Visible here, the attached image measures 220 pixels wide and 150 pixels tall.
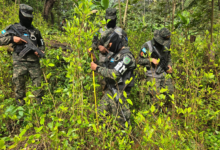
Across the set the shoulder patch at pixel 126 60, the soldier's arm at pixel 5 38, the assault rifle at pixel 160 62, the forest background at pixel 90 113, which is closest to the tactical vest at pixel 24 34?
the soldier's arm at pixel 5 38

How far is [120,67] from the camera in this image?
1.93 m

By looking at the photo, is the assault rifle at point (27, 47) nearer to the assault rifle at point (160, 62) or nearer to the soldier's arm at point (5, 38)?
the soldier's arm at point (5, 38)

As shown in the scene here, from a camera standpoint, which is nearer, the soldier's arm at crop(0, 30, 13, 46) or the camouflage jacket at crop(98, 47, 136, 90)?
the camouflage jacket at crop(98, 47, 136, 90)

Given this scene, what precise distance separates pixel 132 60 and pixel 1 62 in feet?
10.3

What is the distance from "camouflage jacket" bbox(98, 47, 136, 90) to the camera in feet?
6.31

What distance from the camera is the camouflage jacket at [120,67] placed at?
6.31 feet

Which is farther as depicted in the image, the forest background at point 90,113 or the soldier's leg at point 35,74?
the soldier's leg at point 35,74

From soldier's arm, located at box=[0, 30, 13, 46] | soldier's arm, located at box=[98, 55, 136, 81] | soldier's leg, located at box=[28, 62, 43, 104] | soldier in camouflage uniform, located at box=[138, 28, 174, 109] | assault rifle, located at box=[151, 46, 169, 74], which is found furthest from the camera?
assault rifle, located at box=[151, 46, 169, 74]

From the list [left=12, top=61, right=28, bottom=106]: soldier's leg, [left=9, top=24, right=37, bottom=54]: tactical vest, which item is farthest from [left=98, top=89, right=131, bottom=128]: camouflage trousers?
[left=9, top=24, right=37, bottom=54]: tactical vest

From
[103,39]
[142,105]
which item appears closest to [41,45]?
[103,39]

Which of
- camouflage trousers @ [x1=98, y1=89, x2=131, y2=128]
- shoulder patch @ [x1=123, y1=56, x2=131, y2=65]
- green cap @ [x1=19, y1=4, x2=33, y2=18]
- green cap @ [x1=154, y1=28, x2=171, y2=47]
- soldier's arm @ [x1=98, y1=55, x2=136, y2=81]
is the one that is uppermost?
green cap @ [x1=19, y1=4, x2=33, y2=18]

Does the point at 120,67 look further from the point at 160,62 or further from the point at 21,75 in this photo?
the point at 21,75

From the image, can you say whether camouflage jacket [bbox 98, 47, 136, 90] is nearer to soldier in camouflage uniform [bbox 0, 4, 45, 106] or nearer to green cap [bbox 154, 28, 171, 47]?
green cap [bbox 154, 28, 171, 47]

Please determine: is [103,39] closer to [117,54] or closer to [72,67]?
[117,54]
